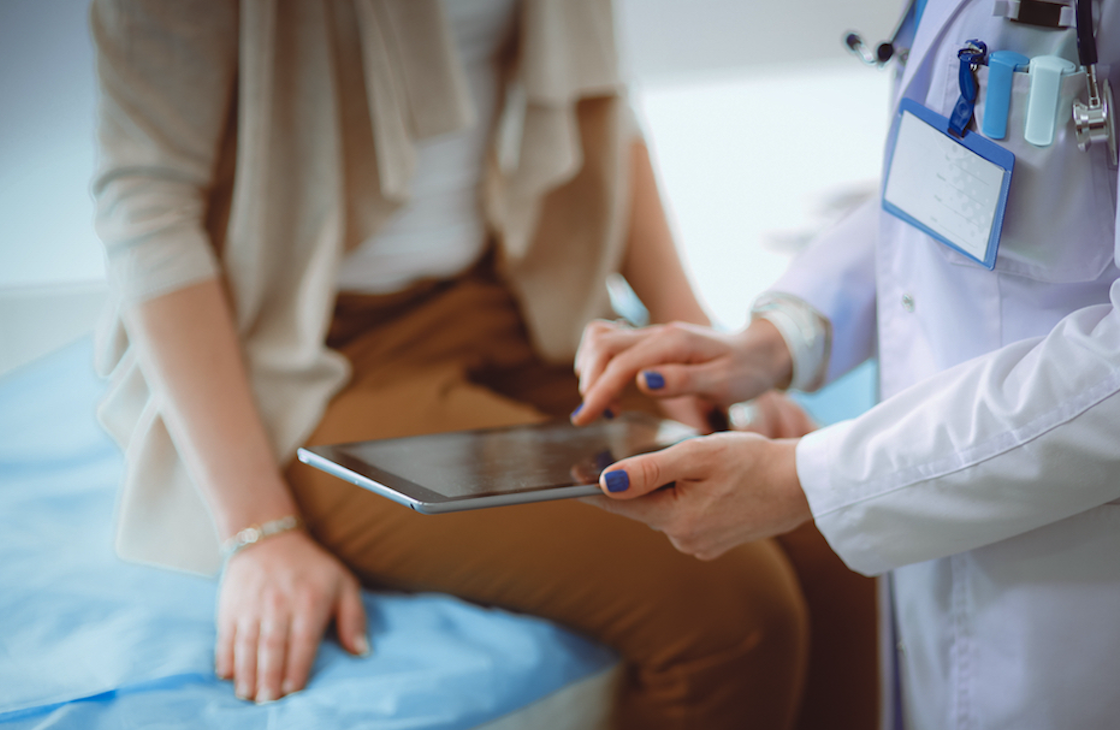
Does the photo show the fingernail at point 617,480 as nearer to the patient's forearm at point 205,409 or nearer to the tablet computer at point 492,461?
the tablet computer at point 492,461

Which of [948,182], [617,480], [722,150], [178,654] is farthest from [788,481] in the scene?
[722,150]

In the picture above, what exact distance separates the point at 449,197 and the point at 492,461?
0.45 metres

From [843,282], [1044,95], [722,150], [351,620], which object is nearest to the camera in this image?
[1044,95]

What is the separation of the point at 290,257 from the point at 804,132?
1803mm

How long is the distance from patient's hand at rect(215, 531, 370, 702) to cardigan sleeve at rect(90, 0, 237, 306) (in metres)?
0.27

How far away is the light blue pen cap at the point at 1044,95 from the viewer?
0.50 m

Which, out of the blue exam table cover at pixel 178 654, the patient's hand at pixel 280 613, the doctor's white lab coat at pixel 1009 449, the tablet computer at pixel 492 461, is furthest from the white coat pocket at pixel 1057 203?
the patient's hand at pixel 280 613

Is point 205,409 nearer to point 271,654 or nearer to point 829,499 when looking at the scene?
point 271,654

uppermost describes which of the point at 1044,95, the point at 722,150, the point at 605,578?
the point at 1044,95

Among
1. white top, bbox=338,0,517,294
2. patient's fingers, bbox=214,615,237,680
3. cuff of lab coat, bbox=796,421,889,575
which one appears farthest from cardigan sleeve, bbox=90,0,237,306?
cuff of lab coat, bbox=796,421,889,575

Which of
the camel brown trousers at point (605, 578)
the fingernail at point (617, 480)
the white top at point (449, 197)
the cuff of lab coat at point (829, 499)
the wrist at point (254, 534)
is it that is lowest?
the camel brown trousers at point (605, 578)

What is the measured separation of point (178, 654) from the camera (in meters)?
0.67

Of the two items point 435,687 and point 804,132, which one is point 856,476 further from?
point 804,132

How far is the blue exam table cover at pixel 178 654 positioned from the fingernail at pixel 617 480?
0.78 feet
